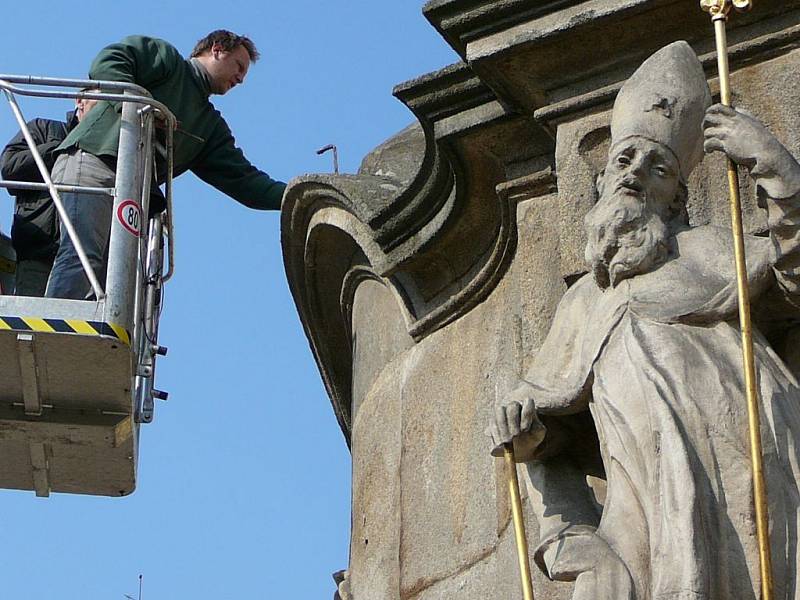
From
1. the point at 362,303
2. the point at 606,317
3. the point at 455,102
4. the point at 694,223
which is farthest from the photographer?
the point at 362,303

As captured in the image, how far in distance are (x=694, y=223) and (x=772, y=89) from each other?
1.68 ft

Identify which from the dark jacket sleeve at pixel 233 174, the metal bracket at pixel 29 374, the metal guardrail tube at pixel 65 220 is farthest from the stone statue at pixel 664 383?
the dark jacket sleeve at pixel 233 174

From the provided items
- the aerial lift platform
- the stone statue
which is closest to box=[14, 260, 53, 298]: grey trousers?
the aerial lift platform

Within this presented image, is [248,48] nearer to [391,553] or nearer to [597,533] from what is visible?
[391,553]

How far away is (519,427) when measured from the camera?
762 centimetres

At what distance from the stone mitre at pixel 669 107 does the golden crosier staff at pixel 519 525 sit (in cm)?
102

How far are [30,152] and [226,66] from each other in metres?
1.03

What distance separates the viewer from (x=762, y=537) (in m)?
6.96

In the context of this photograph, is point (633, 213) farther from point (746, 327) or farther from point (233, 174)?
point (233, 174)

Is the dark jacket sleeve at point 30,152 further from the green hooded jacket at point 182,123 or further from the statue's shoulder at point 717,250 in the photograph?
the statue's shoulder at point 717,250

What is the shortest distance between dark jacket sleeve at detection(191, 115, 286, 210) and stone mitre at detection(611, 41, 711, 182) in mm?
3487

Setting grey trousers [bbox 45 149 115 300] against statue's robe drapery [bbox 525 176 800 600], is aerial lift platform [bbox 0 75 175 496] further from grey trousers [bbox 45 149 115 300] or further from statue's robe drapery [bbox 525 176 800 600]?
statue's robe drapery [bbox 525 176 800 600]

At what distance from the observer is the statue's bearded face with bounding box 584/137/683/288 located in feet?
25.0

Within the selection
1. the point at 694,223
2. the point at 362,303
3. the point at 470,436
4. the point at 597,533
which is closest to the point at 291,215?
the point at 362,303
